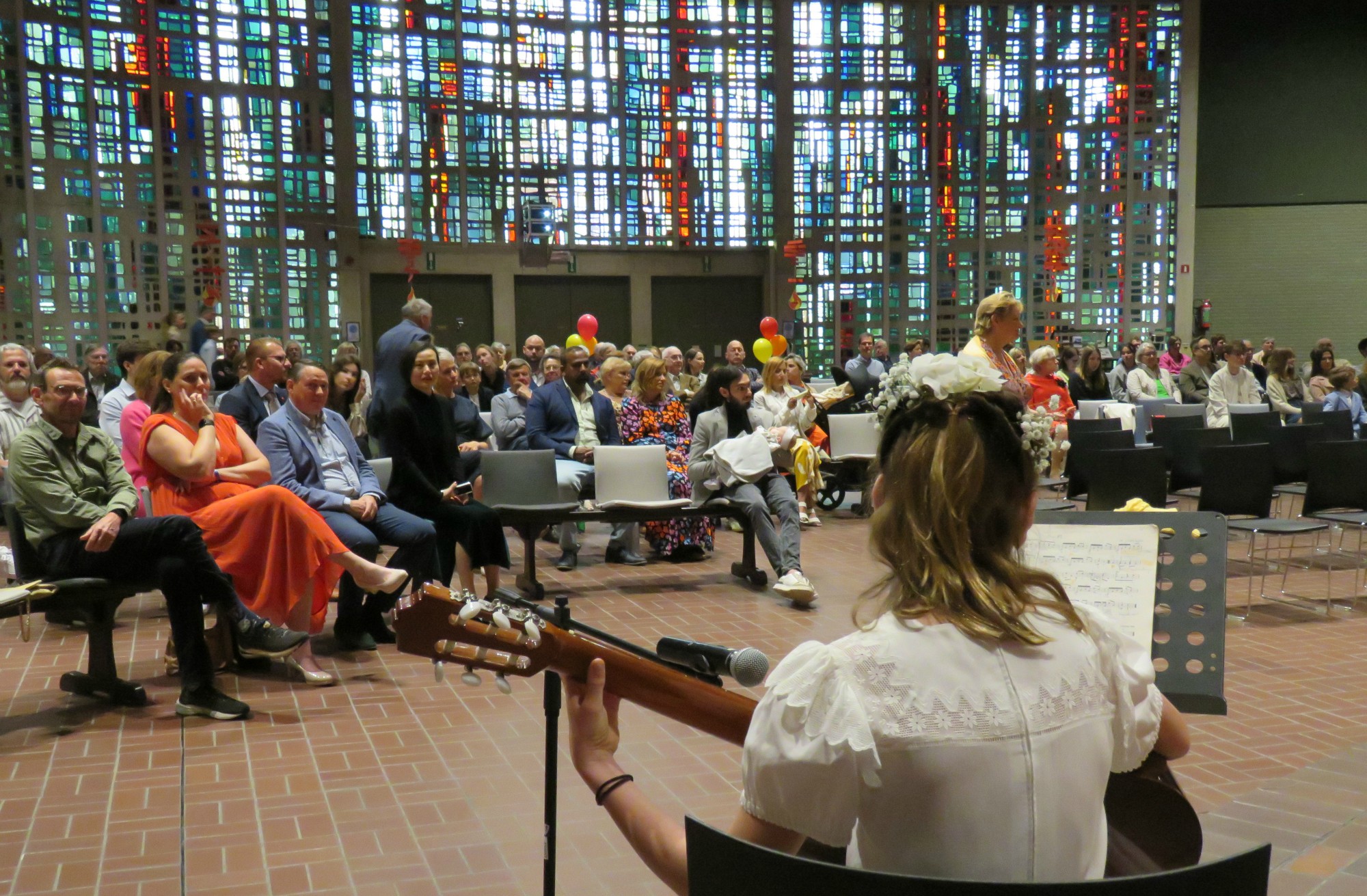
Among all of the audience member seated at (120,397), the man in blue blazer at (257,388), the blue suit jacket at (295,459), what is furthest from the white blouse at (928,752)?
the audience member seated at (120,397)

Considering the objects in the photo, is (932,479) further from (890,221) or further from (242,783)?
(890,221)

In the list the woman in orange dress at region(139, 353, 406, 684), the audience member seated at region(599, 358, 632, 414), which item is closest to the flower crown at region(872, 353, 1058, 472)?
the woman in orange dress at region(139, 353, 406, 684)

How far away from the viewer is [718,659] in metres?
1.68

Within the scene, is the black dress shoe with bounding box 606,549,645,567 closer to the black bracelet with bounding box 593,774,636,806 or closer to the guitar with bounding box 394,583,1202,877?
the guitar with bounding box 394,583,1202,877

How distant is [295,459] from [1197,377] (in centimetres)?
1241

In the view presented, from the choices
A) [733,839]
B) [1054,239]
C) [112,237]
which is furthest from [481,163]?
[733,839]

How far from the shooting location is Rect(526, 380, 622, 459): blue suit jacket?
341 inches

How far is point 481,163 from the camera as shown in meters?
18.0

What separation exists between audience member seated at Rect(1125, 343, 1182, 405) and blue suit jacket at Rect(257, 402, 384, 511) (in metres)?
10.6

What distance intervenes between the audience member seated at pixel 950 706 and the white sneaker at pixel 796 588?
5.36 m

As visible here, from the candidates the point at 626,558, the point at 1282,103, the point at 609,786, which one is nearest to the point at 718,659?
the point at 609,786

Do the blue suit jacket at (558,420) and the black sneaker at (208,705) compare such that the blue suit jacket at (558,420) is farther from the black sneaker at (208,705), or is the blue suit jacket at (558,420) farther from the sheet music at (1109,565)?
the sheet music at (1109,565)

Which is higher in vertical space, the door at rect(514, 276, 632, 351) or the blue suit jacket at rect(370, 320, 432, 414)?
the door at rect(514, 276, 632, 351)

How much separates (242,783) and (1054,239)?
18947 millimetres
